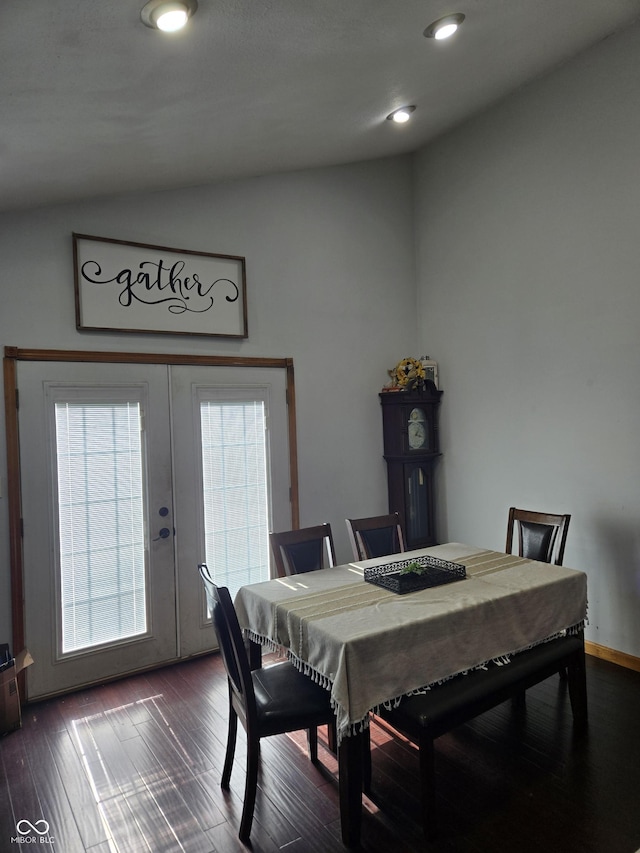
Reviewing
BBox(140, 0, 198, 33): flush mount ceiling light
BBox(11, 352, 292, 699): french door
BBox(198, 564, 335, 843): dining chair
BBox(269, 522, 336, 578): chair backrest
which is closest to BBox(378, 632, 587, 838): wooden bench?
BBox(198, 564, 335, 843): dining chair

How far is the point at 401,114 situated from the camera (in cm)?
361

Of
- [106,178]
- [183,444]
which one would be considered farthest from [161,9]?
[183,444]

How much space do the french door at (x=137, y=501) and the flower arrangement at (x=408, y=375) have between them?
3.26 feet

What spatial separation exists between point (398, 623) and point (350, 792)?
62 centimetres

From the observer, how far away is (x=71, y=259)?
11.2ft

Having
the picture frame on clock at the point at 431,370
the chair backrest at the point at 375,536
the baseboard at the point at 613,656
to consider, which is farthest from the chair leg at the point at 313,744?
the picture frame on clock at the point at 431,370

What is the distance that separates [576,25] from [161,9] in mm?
2632

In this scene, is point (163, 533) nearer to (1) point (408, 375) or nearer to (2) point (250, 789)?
(2) point (250, 789)

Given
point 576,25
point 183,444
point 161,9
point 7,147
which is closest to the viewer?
point 161,9

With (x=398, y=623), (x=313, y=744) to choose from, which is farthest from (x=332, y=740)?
(x=398, y=623)

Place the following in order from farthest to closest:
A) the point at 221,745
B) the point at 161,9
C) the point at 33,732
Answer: the point at 33,732
the point at 221,745
the point at 161,9

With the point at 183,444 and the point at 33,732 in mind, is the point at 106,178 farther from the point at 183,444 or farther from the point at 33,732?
the point at 33,732

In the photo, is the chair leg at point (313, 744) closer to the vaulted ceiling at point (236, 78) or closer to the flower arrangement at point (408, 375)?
the flower arrangement at point (408, 375)

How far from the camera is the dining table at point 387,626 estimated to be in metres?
2.09
